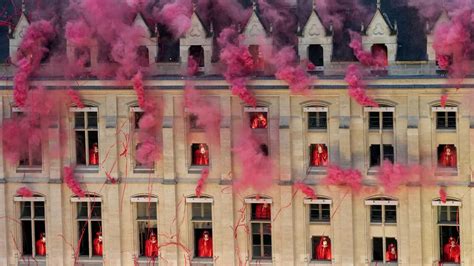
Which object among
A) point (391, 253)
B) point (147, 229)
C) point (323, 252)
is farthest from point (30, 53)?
point (391, 253)

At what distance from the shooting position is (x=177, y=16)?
7838 cm

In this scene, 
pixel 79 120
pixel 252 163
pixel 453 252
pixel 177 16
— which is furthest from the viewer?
pixel 79 120

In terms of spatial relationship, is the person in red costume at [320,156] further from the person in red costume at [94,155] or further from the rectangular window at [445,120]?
the person in red costume at [94,155]

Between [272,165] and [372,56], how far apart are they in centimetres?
688

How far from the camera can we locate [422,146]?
7638cm

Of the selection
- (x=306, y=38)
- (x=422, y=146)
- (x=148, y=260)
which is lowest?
(x=148, y=260)

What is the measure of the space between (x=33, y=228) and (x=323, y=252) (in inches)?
555

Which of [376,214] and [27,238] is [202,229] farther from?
[27,238]

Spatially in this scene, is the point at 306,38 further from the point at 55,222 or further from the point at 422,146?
the point at 55,222

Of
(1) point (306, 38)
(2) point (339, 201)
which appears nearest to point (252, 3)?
(1) point (306, 38)

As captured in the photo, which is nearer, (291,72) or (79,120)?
(291,72)

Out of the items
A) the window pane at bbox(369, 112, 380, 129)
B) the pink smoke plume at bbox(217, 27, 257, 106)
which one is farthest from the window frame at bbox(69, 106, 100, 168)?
the window pane at bbox(369, 112, 380, 129)

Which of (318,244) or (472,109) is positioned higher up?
(472,109)

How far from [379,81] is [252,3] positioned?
7.76 meters
